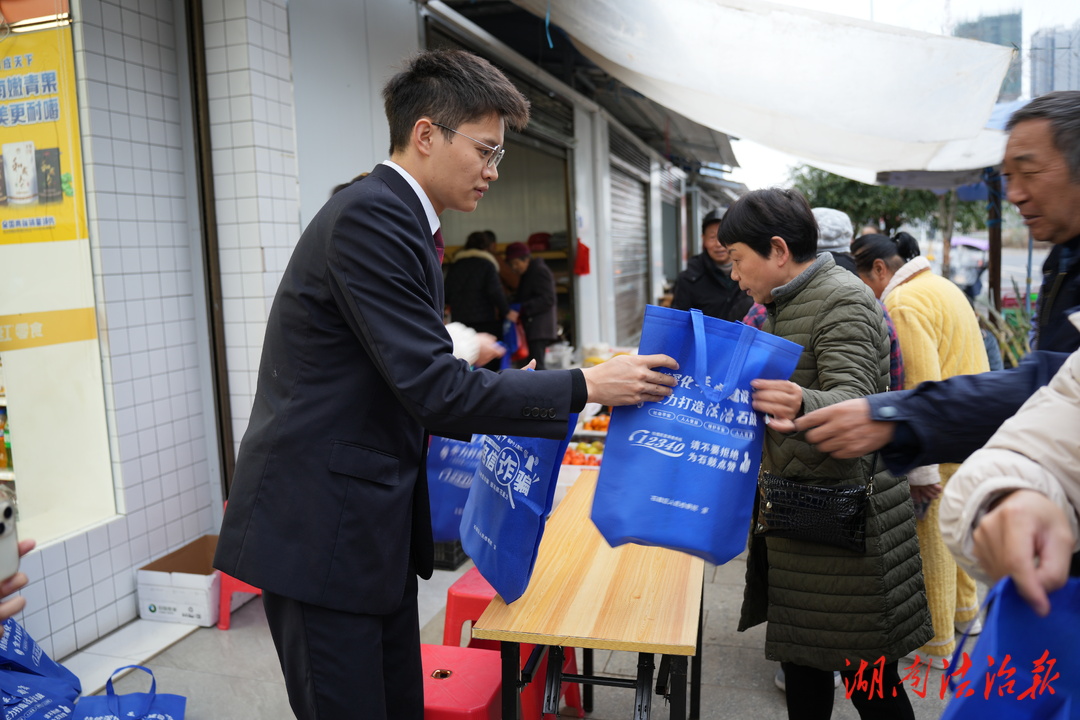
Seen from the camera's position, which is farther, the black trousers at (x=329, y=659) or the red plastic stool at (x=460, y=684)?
the red plastic stool at (x=460, y=684)

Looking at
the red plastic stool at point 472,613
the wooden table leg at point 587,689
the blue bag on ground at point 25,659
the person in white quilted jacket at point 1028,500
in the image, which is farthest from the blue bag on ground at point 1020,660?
the blue bag on ground at point 25,659

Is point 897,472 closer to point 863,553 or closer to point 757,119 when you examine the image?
point 863,553

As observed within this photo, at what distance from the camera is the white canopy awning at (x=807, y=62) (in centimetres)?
504

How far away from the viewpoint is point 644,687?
2.11m

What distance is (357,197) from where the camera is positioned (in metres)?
1.66

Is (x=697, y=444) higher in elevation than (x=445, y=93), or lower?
lower

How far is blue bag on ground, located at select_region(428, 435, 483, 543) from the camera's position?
2258mm

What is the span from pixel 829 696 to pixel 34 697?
8.72 ft

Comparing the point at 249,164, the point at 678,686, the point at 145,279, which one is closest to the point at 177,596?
the point at 145,279

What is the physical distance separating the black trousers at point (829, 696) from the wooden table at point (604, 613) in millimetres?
420

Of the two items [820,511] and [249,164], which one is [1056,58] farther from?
[249,164]

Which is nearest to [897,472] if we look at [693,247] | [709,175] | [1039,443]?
[1039,443]

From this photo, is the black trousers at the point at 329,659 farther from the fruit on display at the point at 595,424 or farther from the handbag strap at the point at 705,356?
the fruit on display at the point at 595,424

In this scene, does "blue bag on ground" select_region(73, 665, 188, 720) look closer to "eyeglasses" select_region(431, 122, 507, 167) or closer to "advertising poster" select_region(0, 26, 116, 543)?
"advertising poster" select_region(0, 26, 116, 543)
